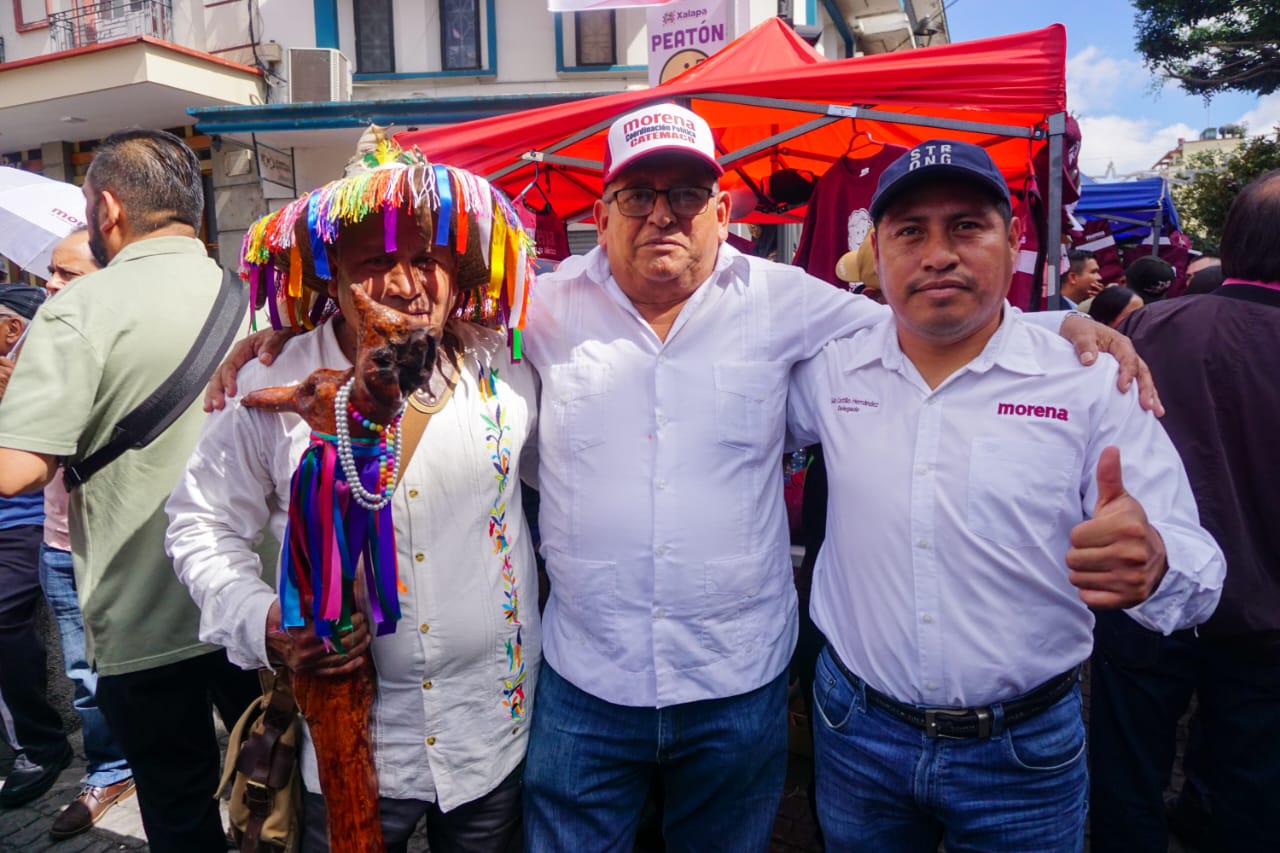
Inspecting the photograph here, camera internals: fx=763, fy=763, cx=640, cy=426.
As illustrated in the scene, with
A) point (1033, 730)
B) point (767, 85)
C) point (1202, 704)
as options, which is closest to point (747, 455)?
point (1033, 730)

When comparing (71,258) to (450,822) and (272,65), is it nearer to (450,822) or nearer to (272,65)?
(450,822)

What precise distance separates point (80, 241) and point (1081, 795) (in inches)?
149

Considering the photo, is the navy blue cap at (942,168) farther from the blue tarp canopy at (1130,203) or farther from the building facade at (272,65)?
the blue tarp canopy at (1130,203)

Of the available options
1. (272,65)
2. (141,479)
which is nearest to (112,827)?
(141,479)

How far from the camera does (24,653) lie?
128 inches

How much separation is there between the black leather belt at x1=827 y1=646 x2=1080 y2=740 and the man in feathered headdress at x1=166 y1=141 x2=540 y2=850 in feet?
2.81

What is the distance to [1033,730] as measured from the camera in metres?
1.53

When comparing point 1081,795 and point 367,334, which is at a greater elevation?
point 367,334

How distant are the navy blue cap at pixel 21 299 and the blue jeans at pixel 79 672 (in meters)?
1.05

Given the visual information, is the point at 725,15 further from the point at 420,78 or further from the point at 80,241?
the point at 420,78

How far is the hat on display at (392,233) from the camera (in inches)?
56.4

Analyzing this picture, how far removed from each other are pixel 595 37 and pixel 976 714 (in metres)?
8.99

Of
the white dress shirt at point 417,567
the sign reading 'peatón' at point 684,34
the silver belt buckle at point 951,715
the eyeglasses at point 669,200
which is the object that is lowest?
the silver belt buckle at point 951,715

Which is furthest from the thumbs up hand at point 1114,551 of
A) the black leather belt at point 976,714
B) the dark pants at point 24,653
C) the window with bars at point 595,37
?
the window with bars at point 595,37
